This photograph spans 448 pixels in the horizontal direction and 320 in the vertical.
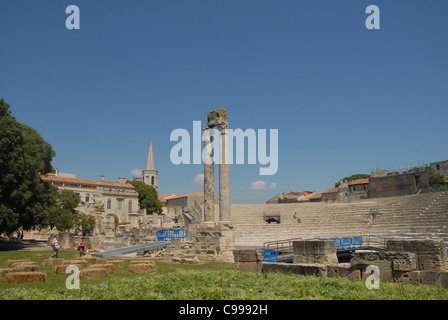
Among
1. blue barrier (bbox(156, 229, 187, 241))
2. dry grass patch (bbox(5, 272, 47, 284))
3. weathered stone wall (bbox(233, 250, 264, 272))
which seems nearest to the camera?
dry grass patch (bbox(5, 272, 47, 284))

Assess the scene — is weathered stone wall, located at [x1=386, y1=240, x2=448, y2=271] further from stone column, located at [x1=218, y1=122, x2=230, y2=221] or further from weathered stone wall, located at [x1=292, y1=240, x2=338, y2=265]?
stone column, located at [x1=218, y1=122, x2=230, y2=221]

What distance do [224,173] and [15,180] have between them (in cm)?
1469

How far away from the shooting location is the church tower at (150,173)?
318ft

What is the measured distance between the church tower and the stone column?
261 feet

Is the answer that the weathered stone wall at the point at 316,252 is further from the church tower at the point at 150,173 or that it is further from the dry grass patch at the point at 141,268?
the church tower at the point at 150,173

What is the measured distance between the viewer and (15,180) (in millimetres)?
22719

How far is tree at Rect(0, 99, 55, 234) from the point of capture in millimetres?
22234

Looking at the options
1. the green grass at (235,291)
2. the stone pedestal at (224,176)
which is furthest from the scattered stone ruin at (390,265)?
the stone pedestal at (224,176)

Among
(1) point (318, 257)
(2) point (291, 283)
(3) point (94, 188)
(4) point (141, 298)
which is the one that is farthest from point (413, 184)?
(3) point (94, 188)

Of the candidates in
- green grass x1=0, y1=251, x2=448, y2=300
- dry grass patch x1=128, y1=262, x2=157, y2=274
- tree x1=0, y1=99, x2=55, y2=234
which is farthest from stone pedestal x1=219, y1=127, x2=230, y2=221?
tree x1=0, y1=99, x2=55, y2=234

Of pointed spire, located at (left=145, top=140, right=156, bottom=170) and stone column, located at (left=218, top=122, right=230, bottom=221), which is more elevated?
pointed spire, located at (left=145, top=140, right=156, bottom=170)

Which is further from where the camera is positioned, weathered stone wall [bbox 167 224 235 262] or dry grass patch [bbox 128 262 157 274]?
weathered stone wall [bbox 167 224 235 262]

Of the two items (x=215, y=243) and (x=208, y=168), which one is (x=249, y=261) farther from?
(x=208, y=168)
